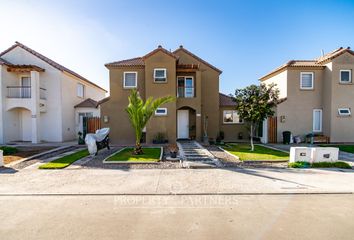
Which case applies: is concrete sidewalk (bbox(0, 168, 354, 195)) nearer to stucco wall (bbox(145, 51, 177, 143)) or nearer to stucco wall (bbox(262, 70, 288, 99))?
stucco wall (bbox(145, 51, 177, 143))

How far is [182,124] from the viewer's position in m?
19.0

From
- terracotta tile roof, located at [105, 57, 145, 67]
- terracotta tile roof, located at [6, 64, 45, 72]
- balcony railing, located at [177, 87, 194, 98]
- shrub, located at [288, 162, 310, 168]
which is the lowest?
shrub, located at [288, 162, 310, 168]

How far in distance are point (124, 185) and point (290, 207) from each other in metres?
5.05

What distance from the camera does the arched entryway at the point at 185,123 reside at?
19.0 meters

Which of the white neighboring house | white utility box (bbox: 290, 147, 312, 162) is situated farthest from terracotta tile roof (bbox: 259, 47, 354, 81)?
the white neighboring house

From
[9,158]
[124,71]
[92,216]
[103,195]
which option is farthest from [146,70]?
[92,216]

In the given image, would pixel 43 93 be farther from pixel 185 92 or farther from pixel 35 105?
pixel 185 92

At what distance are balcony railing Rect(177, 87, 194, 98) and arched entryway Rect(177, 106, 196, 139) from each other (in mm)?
1418

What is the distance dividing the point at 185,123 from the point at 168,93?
12.3 feet

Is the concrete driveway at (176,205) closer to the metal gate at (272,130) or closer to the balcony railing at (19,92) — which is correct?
the metal gate at (272,130)

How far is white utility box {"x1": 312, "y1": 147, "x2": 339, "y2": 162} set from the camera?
983 cm

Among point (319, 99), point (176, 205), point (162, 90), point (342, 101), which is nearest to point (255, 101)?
point (162, 90)

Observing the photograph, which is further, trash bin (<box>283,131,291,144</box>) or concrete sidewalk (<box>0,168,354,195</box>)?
trash bin (<box>283,131,291,144</box>)

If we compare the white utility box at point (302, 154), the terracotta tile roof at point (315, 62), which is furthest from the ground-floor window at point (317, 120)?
the white utility box at point (302, 154)
